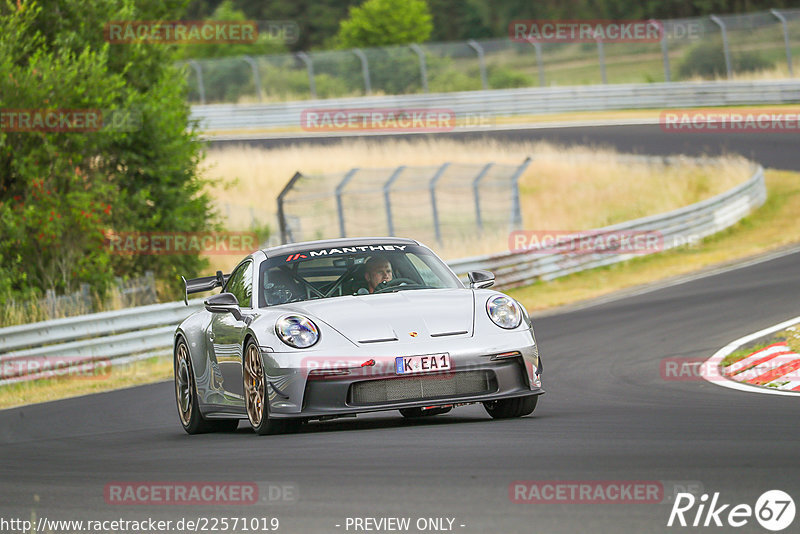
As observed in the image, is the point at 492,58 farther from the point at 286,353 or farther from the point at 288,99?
the point at 286,353

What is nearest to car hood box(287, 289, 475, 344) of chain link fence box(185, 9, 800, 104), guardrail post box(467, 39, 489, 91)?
chain link fence box(185, 9, 800, 104)

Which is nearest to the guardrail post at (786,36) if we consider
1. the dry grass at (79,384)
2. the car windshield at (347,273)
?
the dry grass at (79,384)

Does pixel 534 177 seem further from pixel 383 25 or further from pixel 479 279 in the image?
pixel 383 25

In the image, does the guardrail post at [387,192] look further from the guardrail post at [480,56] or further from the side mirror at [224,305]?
the guardrail post at [480,56]

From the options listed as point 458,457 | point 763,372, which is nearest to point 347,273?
point 458,457

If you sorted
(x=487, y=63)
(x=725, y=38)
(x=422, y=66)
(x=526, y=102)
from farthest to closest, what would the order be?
(x=487, y=63) < (x=422, y=66) < (x=526, y=102) < (x=725, y=38)

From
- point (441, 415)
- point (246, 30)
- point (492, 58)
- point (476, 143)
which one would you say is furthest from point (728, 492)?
point (246, 30)

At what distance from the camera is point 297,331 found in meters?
8.45

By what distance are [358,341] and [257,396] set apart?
919mm

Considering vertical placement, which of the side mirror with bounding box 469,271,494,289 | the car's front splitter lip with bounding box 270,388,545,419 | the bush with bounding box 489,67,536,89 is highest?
the bush with bounding box 489,67,536,89

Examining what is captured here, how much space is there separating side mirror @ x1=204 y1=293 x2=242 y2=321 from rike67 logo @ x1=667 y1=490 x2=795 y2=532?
465cm

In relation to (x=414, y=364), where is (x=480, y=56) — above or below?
above

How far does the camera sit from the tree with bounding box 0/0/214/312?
66.4ft

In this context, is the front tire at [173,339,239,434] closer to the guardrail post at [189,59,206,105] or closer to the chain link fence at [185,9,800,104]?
the chain link fence at [185,9,800,104]
